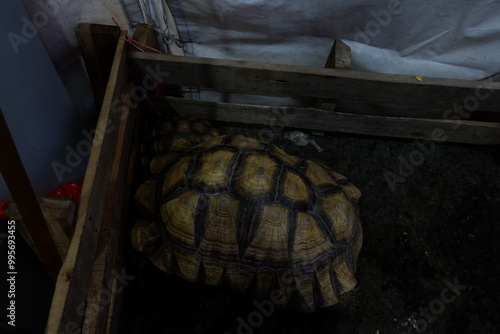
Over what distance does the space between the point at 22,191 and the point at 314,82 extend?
1795mm

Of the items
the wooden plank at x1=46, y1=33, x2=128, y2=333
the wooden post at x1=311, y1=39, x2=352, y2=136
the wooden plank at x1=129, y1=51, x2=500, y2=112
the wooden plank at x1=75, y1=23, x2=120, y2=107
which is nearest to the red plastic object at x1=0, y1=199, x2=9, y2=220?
the wooden plank at x1=46, y1=33, x2=128, y2=333

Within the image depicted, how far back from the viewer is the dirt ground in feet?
7.54

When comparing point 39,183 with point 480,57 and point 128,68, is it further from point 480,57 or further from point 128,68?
point 480,57

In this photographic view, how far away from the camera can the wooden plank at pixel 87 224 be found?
1342 mm

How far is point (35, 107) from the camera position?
209 centimetres

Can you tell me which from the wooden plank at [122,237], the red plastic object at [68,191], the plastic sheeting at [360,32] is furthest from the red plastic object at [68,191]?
the plastic sheeting at [360,32]

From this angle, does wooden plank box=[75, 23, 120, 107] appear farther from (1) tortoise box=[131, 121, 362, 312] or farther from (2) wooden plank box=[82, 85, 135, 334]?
(1) tortoise box=[131, 121, 362, 312]

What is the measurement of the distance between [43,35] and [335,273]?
231 cm

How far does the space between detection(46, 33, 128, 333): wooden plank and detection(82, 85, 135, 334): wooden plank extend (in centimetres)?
7

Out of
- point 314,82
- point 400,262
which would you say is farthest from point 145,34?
point 400,262

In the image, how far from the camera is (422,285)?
8.01 ft

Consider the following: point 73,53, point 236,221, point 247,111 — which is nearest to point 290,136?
point 247,111

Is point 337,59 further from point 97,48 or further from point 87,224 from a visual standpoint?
point 87,224

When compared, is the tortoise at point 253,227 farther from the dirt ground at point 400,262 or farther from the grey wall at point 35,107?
the grey wall at point 35,107
